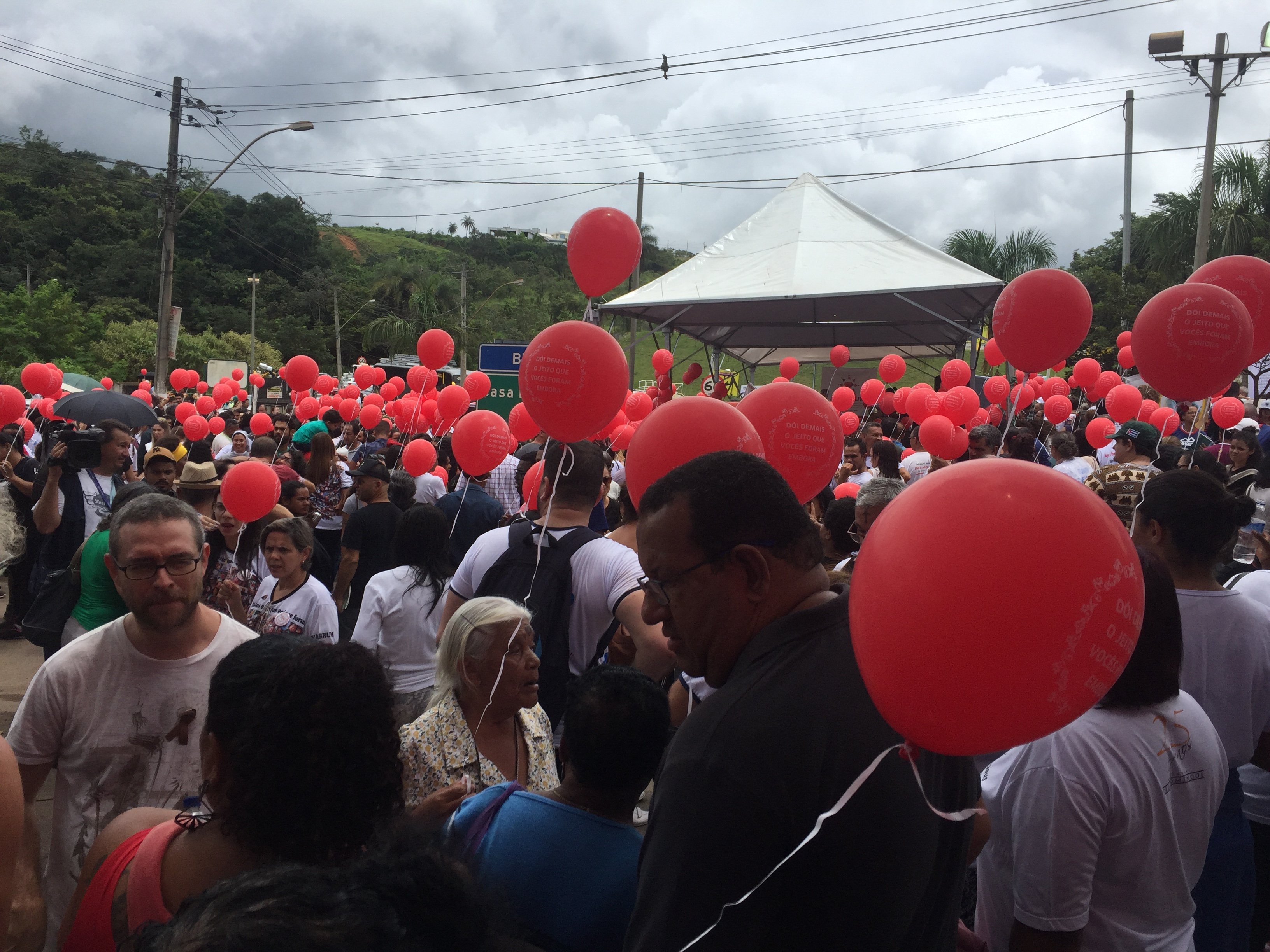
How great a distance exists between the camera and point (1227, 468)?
19.6ft

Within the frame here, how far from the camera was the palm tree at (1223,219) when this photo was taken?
20031 millimetres

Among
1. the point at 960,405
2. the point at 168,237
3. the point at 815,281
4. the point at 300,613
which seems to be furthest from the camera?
the point at 168,237

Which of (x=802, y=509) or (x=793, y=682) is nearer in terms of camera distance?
(x=793, y=682)

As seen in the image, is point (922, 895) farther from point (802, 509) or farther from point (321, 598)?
point (321, 598)

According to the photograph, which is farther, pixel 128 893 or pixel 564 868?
pixel 564 868

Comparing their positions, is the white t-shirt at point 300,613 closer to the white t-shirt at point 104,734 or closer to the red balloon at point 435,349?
the white t-shirt at point 104,734

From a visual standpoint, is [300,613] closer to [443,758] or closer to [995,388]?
[443,758]

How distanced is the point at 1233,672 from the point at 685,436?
5.67 ft

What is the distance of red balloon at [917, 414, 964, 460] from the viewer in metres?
6.82

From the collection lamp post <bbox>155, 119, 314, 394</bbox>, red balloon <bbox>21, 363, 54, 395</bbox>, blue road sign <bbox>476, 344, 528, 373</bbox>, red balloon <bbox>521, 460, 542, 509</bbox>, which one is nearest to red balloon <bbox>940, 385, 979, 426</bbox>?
red balloon <bbox>521, 460, 542, 509</bbox>

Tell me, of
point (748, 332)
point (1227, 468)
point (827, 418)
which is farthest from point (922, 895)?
point (748, 332)

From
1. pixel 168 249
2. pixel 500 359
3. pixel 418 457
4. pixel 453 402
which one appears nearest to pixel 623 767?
pixel 418 457

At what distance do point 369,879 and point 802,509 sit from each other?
0.94 metres

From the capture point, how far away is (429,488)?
741 cm
